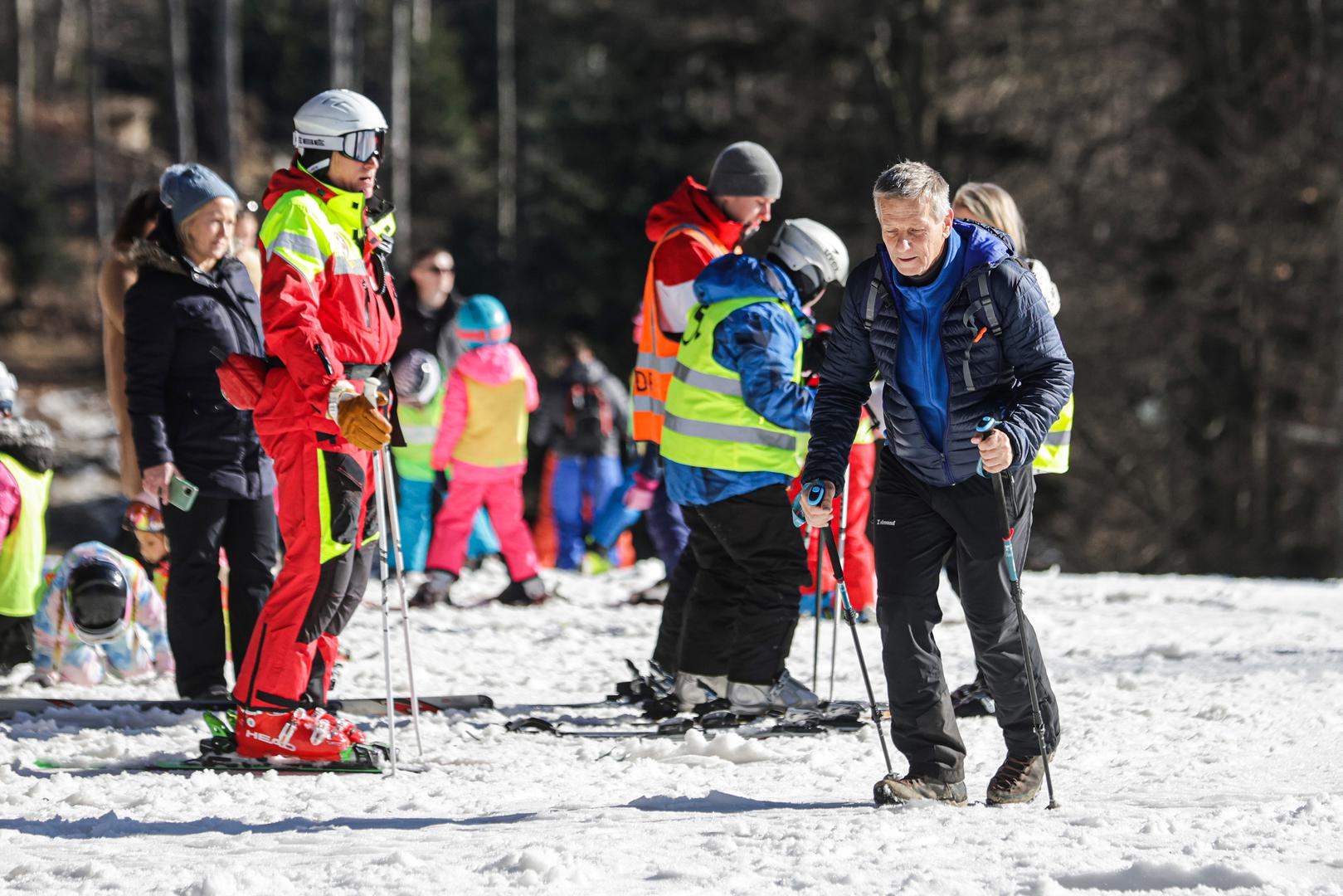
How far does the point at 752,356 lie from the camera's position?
547 centimetres

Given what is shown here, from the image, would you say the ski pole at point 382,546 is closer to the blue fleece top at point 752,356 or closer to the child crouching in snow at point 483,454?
the blue fleece top at point 752,356

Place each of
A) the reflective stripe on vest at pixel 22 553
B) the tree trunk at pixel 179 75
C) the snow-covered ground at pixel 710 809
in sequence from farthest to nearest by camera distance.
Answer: the tree trunk at pixel 179 75 → the reflective stripe on vest at pixel 22 553 → the snow-covered ground at pixel 710 809

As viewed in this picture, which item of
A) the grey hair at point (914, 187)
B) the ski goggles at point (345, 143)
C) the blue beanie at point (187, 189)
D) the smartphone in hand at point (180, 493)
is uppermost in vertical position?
the ski goggles at point (345, 143)

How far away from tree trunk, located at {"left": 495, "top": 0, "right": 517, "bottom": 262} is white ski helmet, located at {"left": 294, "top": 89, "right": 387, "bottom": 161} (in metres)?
24.7

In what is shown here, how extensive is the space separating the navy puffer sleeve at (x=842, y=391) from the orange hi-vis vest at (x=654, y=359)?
152 cm

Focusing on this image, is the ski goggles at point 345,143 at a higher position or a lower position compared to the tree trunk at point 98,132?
lower

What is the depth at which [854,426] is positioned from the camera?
455cm

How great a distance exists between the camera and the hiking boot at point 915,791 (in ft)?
14.2

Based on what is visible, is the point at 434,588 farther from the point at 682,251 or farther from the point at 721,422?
the point at 721,422

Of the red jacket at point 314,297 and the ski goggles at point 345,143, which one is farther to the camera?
the ski goggles at point 345,143

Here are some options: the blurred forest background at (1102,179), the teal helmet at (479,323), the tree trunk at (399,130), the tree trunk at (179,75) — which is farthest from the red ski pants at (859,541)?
the tree trunk at (179,75)

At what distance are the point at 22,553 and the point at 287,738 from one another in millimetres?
2450

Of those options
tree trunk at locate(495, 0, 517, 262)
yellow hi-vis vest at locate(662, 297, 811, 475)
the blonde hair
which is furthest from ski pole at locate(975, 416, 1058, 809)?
tree trunk at locate(495, 0, 517, 262)

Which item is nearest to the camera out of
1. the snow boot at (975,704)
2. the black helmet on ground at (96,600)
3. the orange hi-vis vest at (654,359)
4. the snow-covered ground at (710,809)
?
the snow-covered ground at (710,809)
